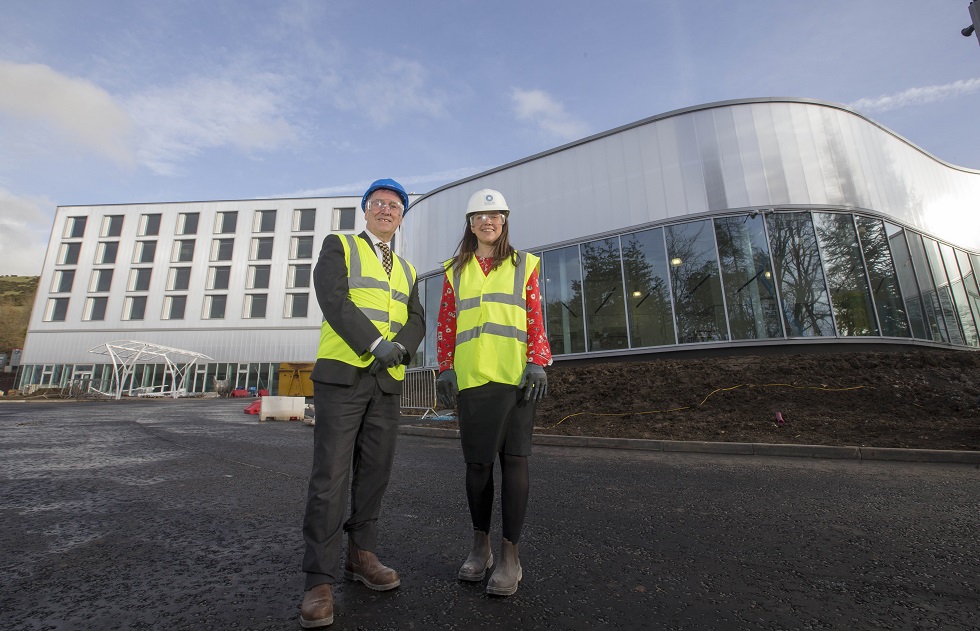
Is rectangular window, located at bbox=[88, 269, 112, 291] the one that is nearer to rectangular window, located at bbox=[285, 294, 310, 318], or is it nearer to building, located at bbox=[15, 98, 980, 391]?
rectangular window, located at bbox=[285, 294, 310, 318]

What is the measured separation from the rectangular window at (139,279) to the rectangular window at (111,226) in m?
5.13

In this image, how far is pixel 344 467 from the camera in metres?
2.29

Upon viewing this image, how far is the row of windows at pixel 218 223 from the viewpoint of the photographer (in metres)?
48.8

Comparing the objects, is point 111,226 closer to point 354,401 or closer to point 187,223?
point 187,223

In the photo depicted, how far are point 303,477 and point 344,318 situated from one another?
3.47m

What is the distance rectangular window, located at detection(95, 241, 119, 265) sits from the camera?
49.2 m

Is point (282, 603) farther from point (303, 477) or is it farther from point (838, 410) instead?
point (838, 410)

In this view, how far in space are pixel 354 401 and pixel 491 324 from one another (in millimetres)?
799

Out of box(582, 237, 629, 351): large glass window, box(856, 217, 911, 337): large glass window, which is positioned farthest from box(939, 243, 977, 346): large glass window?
box(582, 237, 629, 351): large glass window

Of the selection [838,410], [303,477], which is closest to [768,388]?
[838,410]

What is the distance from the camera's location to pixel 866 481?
4805mm

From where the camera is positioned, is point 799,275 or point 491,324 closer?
point 491,324

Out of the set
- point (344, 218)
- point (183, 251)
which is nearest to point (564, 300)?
point (344, 218)

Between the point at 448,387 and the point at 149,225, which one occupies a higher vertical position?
the point at 149,225
